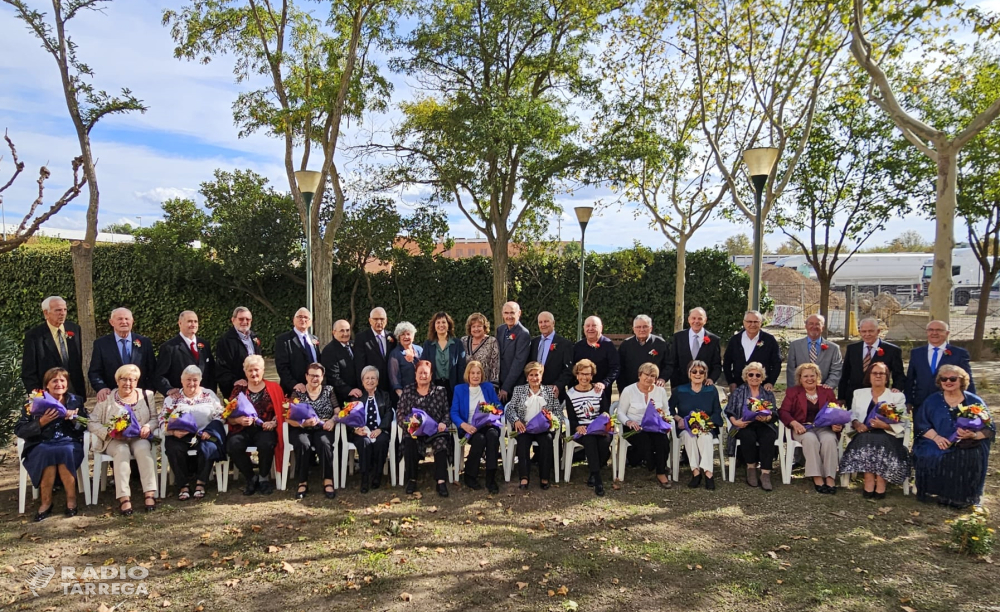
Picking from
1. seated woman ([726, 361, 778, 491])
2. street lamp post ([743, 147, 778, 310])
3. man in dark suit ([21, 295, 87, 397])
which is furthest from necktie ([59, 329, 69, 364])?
street lamp post ([743, 147, 778, 310])

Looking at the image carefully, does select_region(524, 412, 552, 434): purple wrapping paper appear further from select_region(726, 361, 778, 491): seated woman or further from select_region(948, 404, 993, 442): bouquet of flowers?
select_region(948, 404, 993, 442): bouquet of flowers

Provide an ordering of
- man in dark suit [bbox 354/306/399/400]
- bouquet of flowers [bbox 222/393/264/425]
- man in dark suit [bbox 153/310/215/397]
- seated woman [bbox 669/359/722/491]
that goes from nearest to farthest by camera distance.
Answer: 1. bouquet of flowers [bbox 222/393/264/425]
2. seated woman [bbox 669/359/722/491]
3. man in dark suit [bbox 153/310/215/397]
4. man in dark suit [bbox 354/306/399/400]

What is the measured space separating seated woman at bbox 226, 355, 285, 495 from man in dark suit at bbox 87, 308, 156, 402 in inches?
40.0

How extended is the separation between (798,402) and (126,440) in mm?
5825

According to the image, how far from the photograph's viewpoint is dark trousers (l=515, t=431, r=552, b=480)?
535cm

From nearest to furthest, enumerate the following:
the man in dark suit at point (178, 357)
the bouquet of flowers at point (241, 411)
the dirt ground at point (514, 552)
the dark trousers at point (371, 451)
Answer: the dirt ground at point (514, 552) → the bouquet of flowers at point (241, 411) → the dark trousers at point (371, 451) → the man in dark suit at point (178, 357)

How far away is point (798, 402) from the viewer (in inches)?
213

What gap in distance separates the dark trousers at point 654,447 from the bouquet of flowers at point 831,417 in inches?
50.5

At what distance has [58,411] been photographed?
4.72 m

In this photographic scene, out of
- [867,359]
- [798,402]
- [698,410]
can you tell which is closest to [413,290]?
[698,410]

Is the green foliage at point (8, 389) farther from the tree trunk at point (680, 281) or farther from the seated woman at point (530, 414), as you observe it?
the tree trunk at point (680, 281)

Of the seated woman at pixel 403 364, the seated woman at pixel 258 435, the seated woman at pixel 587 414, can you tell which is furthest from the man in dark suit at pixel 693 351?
the seated woman at pixel 258 435

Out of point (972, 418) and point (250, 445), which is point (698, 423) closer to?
point (972, 418)

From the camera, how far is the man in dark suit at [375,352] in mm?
5816
